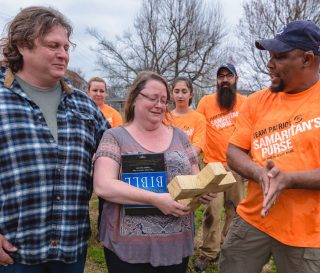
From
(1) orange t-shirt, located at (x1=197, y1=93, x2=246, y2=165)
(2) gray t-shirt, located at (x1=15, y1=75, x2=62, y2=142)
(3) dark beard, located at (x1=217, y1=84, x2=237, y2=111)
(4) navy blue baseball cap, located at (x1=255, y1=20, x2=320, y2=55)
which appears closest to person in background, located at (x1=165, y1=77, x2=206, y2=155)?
(1) orange t-shirt, located at (x1=197, y1=93, x2=246, y2=165)

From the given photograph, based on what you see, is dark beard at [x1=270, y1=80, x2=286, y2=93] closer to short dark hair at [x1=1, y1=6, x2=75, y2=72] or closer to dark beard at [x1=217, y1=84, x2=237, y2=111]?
short dark hair at [x1=1, y1=6, x2=75, y2=72]

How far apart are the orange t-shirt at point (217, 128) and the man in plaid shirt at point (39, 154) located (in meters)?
2.88

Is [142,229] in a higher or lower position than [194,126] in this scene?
lower

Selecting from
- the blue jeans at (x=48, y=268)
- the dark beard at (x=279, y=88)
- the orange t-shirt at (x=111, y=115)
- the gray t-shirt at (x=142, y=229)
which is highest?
the orange t-shirt at (x=111, y=115)

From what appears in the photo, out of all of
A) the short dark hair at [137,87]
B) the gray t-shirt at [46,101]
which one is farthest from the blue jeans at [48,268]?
the short dark hair at [137,87]

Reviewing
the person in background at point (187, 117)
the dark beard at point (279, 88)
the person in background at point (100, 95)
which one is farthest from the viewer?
the person in background at point (100, 95)

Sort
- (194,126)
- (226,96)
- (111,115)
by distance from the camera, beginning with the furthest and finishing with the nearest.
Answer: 1. (111,115)
2. (226,96)
3. (194,126)

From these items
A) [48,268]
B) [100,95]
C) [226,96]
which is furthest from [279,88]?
[100,95]

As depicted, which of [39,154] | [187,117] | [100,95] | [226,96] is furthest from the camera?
[100,95]

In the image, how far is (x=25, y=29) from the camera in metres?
2.05

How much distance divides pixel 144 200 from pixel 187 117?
8.95 ft

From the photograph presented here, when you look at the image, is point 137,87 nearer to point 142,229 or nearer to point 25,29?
point 25,29

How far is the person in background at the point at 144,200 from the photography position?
7.13ft

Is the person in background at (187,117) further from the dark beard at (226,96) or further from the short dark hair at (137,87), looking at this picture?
the short dark hair at (137,87)
